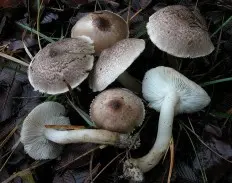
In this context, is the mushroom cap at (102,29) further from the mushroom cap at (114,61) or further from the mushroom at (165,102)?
the mushroom at (165,102)

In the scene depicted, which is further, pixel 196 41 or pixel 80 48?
pixel 80 48

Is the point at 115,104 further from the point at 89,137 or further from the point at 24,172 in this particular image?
the point at 24,172

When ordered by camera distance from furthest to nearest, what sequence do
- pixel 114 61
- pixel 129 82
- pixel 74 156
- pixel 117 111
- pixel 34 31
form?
pixel 34 31
pixel 129 82
pixel 74 156
pixel 114 61
pixel 117 111

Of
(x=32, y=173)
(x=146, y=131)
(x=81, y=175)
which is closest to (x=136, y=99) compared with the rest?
(x=146, y=131)

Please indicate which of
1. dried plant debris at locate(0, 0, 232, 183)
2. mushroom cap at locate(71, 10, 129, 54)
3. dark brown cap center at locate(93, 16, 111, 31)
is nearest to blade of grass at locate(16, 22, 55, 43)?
dried plant debris at locate(0, 0, 232, 183)

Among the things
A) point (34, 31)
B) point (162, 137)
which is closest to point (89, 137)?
point (162, 137)

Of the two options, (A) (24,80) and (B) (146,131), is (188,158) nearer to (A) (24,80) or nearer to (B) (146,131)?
(B) (146,131)
